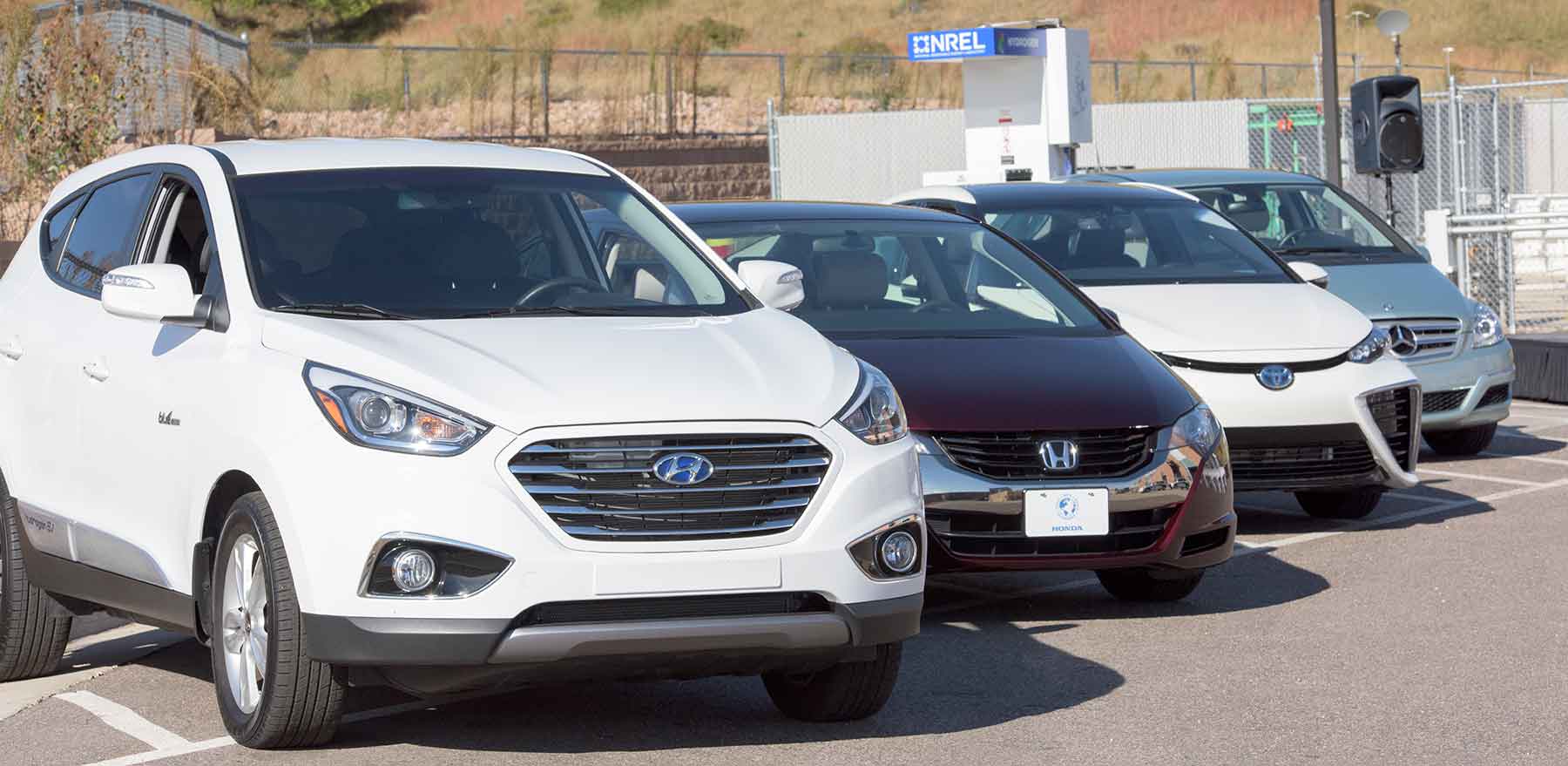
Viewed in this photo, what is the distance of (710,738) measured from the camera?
20.4ft

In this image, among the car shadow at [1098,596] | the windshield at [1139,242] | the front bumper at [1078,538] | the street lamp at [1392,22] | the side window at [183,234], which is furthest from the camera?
the street lamp at [1392,22]

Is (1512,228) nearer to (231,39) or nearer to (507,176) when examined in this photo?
(507,176)

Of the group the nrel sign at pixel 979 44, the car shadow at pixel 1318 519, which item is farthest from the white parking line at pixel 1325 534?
the nrel sign at pixel 979 44

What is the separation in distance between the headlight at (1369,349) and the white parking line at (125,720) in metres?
5.87

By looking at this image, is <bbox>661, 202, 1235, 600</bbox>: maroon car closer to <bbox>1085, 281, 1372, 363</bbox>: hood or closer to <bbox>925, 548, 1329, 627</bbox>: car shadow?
<bbox>925, 548, 1329, 627</bbox>: car shadow

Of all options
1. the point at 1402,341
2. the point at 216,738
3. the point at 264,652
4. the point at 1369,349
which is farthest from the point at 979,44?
the point at 264,652

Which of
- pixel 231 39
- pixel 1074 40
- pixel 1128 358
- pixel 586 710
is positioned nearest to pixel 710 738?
pixel 586 710

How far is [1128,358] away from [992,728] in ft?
8.29

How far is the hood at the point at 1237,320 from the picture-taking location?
10.2 meters

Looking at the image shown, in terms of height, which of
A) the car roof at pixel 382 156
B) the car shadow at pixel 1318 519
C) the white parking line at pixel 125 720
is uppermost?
the car roof at pixel 382 156

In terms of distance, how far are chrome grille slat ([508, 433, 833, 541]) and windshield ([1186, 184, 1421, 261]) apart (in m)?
9.19

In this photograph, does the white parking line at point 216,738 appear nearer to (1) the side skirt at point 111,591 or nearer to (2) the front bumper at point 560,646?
(1) the side skirt at point 111,591

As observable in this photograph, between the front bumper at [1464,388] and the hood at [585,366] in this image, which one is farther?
the front bumper at [1464,388]

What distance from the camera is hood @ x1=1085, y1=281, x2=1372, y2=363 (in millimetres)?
10234
